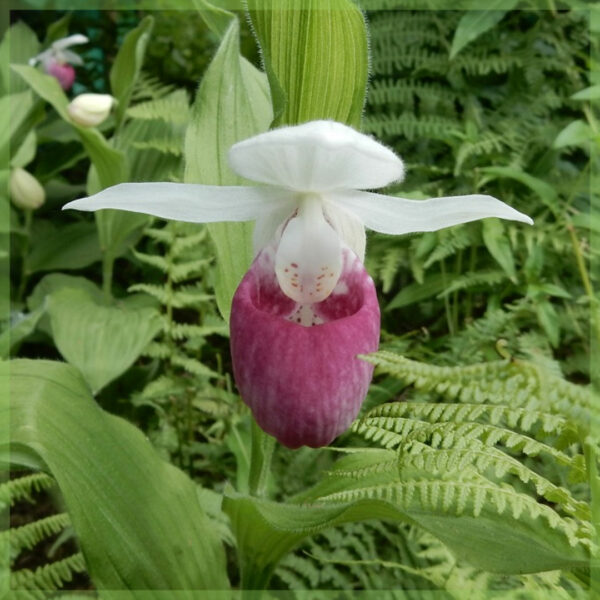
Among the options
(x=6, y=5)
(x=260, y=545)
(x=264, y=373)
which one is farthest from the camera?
(x=6, y=5)

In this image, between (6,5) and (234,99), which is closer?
(234,99)

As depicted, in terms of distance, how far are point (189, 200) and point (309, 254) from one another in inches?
6.9

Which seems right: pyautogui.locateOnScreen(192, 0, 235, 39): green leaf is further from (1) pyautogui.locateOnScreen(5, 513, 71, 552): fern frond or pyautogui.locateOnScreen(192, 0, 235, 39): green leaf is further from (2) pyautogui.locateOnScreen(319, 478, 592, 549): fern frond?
(1) pyautogui.locateOnScreen(5, 513, 71, 552): fern frond

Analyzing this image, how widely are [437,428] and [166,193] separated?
455 millimetres

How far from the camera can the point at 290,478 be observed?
142 cm

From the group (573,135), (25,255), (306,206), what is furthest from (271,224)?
Result: (25,255)

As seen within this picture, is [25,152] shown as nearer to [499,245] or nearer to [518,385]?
[499,245]

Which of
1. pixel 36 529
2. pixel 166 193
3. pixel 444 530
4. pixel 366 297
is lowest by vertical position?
pixel 36 529

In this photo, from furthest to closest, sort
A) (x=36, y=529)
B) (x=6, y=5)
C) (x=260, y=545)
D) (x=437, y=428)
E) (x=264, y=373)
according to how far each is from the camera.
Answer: (x=6, y=5) → (x=36, y=529) → (x=260, y=545) → (x=264, y=373) → (x=437, y=428)

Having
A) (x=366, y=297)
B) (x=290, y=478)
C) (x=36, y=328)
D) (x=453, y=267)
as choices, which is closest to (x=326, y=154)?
(x=366, y=297)

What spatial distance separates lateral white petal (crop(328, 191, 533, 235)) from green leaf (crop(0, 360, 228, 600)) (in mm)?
535

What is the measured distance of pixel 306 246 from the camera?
92 cm

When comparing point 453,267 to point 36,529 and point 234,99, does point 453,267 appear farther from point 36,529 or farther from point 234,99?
point 36,529

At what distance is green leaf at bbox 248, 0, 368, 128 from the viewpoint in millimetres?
914
